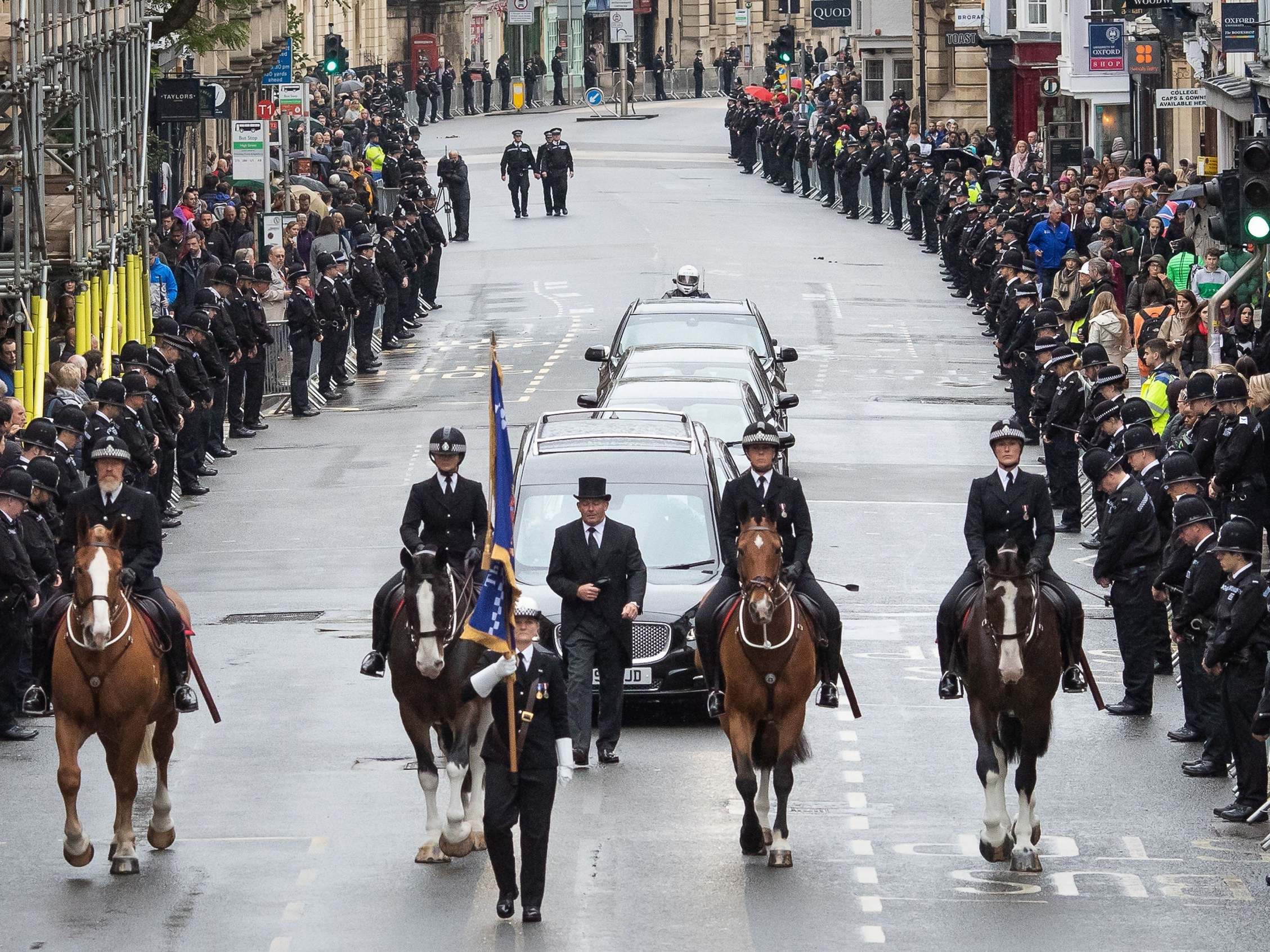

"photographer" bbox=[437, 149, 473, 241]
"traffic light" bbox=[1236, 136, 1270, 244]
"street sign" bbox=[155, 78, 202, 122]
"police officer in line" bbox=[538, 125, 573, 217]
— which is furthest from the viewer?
"police officer in line" bbox=[538, 125, 573, 217]

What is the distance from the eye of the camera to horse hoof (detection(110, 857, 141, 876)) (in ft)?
46.6

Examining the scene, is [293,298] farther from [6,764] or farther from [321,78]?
[321,78]

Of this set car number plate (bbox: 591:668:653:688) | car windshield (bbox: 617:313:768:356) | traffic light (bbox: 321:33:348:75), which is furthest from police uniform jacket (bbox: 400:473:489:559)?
traffic light (bbox: 321:33:348:75)

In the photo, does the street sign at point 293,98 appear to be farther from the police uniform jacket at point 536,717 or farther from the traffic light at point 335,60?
the police uniform jacket at point 536,717

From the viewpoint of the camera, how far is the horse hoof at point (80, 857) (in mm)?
14078

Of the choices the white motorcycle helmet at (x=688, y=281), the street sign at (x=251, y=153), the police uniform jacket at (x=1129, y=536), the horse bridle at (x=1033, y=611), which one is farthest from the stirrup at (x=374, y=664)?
the street sign at (x=251, y=153)

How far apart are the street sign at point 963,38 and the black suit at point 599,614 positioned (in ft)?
148

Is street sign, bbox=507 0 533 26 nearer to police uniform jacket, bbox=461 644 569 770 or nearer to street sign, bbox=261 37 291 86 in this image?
street sign, bbox=261 37 291 86

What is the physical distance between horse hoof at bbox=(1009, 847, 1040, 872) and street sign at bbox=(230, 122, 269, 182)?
27.7 metres

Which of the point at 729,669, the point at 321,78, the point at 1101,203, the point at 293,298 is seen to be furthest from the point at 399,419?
the point at 321,78

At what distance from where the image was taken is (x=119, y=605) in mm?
14141

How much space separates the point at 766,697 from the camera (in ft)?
48.0

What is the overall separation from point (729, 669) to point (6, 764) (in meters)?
5.20

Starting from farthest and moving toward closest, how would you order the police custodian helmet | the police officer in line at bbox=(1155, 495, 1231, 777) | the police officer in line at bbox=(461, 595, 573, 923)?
the police custodian helmet < the police officer in line at bbox=(1155, 495, 1231, 777) < the police officer in line at bbox=(461, 595, 573, 923)
